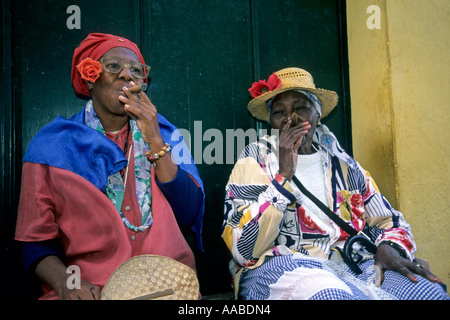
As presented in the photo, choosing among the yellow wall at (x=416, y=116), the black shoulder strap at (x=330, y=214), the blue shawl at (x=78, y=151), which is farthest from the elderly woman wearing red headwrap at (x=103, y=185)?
the yellow wall at (x=416, y=116)

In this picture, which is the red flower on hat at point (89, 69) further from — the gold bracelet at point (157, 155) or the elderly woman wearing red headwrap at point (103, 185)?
the gold bracelet at point (157, 155)

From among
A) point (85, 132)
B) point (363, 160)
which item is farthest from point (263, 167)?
point (363, 160)

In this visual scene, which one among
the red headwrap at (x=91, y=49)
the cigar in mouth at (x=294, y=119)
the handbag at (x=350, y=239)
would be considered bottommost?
the handbag at (x=350, y=239)

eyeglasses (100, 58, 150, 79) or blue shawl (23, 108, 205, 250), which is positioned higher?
eyeglasses (100, 58, 150, 79)

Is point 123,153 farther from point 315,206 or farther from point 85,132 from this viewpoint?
point 315,206

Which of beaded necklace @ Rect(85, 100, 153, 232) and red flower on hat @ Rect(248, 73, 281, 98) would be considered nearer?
beaded necklace @ Rect(85, 100, 153, 232)

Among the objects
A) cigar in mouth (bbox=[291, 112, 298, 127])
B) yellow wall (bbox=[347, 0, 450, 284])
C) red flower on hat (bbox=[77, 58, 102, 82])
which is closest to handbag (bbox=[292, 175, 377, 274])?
cigar in mouth (bbox=[291, 112, 298, 127])

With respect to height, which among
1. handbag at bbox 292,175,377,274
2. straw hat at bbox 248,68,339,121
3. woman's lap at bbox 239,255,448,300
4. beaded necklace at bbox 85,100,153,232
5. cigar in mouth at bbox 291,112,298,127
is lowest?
woman's lap at bbox 239,255,448,300

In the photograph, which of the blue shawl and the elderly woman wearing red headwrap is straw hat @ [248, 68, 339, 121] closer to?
the elderly woman wearing red headwrap

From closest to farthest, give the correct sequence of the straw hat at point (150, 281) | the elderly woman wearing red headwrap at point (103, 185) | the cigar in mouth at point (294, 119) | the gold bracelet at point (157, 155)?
the straw hat at point (150, 281)
the elderly woman wearing red headwrap at point (103, 185)
the gold bracelet at point (157, 155)
the cigar in mouth at point (294, 119)

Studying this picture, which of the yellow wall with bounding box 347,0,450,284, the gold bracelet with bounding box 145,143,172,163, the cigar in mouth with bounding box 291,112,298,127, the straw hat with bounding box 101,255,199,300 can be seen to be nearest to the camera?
the straw hat with bounding box 101,255,199,300

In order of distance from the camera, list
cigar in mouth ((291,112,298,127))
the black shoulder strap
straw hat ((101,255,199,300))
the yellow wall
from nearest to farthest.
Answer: straw hat ((101,255,199,300)), the black shoulder strap, cigar in mouth ((291,112,298,127)), the yellow wall

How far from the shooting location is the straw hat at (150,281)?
1.50 m

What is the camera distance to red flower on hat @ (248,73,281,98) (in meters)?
2.43
